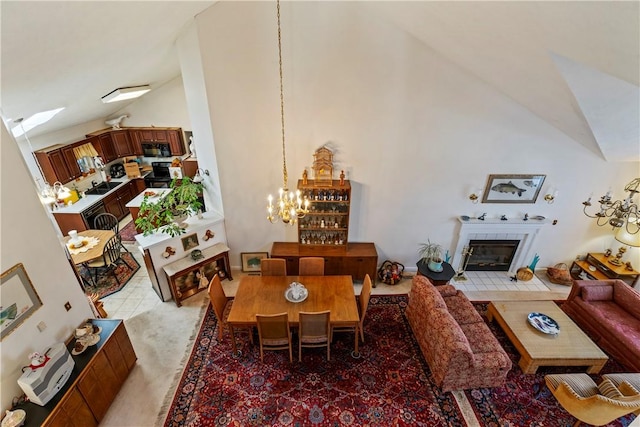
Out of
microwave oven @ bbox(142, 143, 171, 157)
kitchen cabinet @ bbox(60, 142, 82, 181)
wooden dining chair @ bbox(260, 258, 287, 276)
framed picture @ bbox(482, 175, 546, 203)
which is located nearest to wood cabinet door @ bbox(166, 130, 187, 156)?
microwave oven @ bbox(142, 143, 171, 157)

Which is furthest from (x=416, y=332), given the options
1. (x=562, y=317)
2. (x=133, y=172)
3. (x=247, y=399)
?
(x=133, y=172)

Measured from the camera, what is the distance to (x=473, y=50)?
3.88 m

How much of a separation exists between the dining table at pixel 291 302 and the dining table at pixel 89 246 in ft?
10.3

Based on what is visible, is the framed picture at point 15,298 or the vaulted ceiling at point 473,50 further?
the framed picture at point 15,298

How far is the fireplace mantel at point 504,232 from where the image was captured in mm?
5816

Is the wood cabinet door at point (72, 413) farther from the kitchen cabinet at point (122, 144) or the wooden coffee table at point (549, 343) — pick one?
the kitchen cabinet at point (122, 144)

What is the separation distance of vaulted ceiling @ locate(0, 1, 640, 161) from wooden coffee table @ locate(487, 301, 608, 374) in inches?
114

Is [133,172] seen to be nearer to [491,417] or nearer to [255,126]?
[255,126]

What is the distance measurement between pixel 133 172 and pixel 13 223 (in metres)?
6.56

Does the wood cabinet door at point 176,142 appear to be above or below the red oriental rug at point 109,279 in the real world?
above

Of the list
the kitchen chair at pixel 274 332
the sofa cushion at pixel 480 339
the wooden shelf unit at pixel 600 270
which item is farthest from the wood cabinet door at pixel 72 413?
the wooden shelf unit at pixel 600 270

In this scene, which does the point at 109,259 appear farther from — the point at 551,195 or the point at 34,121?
the point at 551,195

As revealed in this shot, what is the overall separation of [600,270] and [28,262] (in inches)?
363

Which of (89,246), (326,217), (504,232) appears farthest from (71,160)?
(504,232)
